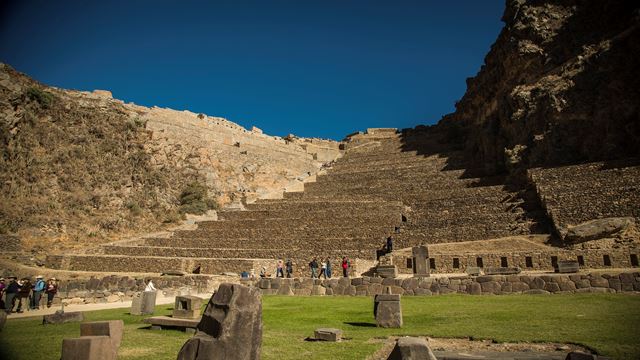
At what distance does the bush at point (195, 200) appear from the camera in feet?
117

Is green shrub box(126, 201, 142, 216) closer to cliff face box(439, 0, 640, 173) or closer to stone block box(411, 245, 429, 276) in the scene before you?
stone block box(411, 245, 429, 276)

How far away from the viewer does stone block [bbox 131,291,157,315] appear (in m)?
11.9

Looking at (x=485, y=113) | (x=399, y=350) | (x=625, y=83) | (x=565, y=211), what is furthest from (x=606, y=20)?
(x=399, y=350)

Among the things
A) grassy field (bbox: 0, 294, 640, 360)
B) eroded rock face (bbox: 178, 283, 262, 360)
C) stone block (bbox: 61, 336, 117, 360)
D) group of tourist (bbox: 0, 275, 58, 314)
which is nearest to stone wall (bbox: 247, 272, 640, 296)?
grassy field (bbox: 0, 294, 640, 360)

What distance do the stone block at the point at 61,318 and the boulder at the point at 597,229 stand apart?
20353 millimetres

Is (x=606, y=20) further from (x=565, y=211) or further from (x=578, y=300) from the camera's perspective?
(x=578, y=300)

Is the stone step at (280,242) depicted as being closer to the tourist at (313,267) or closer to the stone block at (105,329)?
the tourist at (313,267)

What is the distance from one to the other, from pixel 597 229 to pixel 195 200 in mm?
30110

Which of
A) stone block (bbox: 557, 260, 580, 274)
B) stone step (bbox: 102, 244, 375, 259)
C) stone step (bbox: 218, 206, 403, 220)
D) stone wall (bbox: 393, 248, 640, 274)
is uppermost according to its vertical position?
stone step (bbox: 218, 206, 403, 220)

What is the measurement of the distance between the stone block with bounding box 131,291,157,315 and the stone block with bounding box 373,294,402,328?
6957 millimetres

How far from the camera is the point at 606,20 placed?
102ft

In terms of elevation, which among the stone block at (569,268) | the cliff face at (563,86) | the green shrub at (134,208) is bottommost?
the stone block at (569,268)

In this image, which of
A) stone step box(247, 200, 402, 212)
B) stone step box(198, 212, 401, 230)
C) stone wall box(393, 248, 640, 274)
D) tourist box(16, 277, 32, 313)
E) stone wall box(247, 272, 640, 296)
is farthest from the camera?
stone step box(247, 200, 402, 212)

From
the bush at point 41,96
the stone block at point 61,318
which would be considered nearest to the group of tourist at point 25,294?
the stone block at point 61,318
